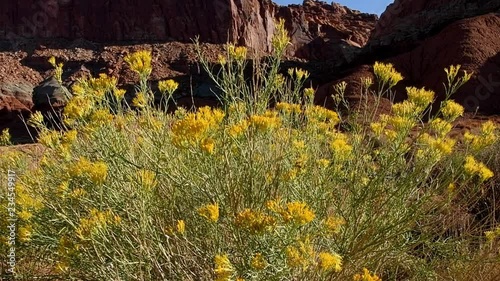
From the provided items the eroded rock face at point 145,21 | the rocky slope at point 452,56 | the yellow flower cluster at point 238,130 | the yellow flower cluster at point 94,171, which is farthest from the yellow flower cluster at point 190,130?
the eroded rock face at point 145,21

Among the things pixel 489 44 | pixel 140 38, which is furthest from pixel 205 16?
pixel 489 44

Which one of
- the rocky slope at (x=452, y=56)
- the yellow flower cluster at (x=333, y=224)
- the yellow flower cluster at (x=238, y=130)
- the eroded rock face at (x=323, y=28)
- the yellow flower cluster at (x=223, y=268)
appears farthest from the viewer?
the eroded rock face at (x=323, y=28)

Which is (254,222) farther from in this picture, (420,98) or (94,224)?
(420,98)

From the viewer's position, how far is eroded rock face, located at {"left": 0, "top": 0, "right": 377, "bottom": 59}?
41.6 meters

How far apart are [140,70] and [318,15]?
55.4m

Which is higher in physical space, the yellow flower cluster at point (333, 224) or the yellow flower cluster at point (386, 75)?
the yellow flower cluster at point (386, 75)

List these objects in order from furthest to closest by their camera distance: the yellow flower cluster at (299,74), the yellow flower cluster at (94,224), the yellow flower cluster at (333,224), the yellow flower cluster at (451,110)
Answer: the yellow flower cluster at (299,74) < the yellow flower cluster at (451,110) < the yellow flower cluster at (333,224) < the yellow flower cluster at (94,224)

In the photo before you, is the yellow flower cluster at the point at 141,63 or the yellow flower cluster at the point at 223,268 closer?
the yellow flower cluster at the point at 223,268

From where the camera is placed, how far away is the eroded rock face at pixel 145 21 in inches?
1639

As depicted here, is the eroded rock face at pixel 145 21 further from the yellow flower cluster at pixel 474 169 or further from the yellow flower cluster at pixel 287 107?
the yellow flower cluster at pixel 474 169

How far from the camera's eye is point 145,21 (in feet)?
140

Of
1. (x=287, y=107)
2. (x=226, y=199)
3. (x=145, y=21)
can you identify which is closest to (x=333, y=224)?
(x=226, y=199)

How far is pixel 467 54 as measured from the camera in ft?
43.9

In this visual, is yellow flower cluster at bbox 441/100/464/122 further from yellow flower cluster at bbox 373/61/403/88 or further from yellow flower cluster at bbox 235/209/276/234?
yellow flower cluster at bbox 235/209/276/234
